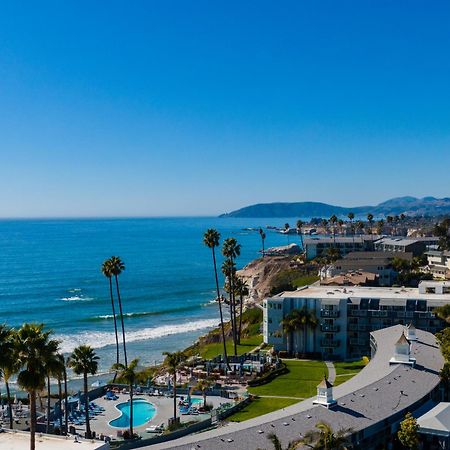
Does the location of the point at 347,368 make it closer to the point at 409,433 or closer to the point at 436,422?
the point at 436,422

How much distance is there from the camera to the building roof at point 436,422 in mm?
34469

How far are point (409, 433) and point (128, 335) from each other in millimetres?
73770

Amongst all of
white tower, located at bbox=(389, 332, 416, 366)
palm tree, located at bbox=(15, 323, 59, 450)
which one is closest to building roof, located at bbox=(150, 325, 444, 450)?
white tower, located at bbox=(389, 332, 416, 366)

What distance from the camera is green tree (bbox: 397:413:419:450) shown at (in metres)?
33.2

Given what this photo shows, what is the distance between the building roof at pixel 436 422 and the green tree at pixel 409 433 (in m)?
1.26

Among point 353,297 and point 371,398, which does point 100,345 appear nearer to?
point 353,297

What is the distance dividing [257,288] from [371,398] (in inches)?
4417

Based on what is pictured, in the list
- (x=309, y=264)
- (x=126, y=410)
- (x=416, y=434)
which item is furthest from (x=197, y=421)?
(x=309, y=264)

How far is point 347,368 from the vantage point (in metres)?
63.4

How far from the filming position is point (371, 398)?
121ft

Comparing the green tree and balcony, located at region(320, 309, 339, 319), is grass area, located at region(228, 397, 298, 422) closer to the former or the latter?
the green tree

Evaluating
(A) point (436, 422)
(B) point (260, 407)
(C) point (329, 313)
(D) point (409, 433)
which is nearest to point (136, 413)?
(B) point (260, 407)

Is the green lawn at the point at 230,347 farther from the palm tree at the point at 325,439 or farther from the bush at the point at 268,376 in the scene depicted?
the palm tree at the point at 325,439

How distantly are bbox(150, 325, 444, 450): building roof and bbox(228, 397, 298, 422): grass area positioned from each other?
29.8ft
